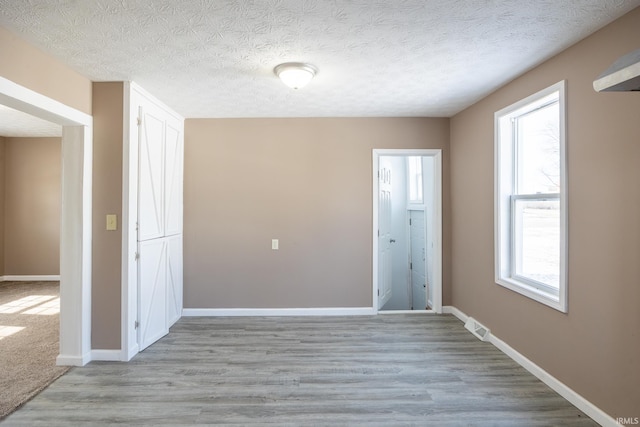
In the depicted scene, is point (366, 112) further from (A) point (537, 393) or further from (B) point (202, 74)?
(A) point (537, 393)

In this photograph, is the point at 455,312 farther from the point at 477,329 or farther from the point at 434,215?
the point at 434,215

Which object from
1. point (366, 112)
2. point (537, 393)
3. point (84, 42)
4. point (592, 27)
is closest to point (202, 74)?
point (84, 42)

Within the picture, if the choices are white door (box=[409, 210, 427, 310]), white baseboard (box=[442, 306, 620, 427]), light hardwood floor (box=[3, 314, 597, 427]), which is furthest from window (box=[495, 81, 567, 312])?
white door (box=[409, 210, 427, 310])

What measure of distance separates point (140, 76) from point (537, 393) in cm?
411

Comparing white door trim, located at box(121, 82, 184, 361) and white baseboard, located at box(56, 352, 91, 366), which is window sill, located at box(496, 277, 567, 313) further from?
white baseboard, located at box(56, 352, 91, 366)

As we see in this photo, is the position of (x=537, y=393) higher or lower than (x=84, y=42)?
lower

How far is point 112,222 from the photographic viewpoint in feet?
9.68

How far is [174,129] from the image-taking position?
386 centimetres

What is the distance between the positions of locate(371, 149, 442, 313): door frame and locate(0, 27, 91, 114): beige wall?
3.11 metres

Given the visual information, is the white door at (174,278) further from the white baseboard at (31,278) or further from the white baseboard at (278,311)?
the white baseboard at (31,278)

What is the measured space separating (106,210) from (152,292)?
0.95 m

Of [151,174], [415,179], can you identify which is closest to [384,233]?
[415,179]

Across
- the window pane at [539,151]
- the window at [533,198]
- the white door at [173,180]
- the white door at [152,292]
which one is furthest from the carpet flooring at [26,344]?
the window pane at [539,151]

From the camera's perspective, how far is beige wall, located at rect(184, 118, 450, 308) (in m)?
4.17
